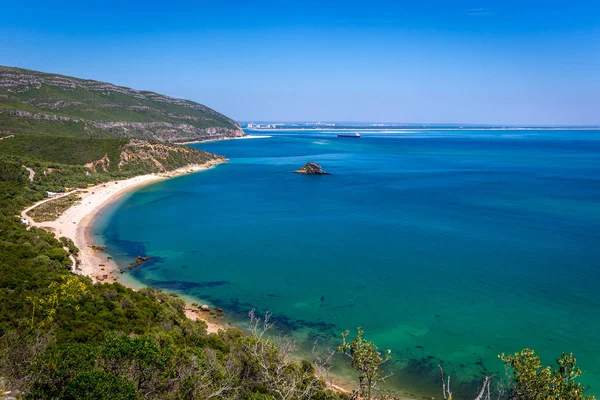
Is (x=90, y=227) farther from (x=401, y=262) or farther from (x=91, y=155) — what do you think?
(x=91, y=155)

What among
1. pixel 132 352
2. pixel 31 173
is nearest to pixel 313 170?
pixel 31 173

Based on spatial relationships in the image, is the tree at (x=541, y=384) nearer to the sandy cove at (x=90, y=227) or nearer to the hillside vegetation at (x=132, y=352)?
the hillside vegetation at (x=132, y=352)

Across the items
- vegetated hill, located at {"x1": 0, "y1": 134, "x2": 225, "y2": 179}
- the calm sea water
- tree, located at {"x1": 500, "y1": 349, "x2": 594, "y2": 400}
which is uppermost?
vegetated hill, located at {"x1": 0, "y1": 134, "x2": 225, "y2": 179}

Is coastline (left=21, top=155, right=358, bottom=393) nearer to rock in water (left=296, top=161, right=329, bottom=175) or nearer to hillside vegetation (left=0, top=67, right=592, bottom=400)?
hillside vegetation (left=0, top=67, right=592, bottom=400)

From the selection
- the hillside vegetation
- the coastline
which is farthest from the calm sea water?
the hillside vegetation

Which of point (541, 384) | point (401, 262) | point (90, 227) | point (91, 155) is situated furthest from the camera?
point (91, 155)

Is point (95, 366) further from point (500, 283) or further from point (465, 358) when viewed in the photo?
Answer: point (500, 283)
